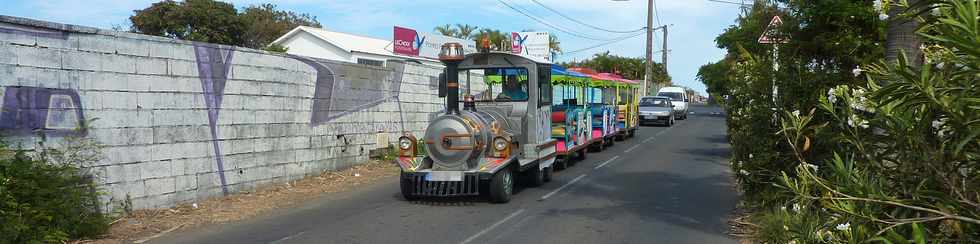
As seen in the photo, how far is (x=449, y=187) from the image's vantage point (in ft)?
31.9

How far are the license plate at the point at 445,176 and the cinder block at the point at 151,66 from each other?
3562 millimetres

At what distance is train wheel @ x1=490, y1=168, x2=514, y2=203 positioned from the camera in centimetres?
970

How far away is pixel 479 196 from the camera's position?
10.6 metres

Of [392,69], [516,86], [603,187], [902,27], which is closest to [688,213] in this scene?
[603,187]

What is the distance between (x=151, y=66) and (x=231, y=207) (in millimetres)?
2062

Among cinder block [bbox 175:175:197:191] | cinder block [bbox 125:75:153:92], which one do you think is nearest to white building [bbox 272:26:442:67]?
cinder block [bbox 175:175:197:191]

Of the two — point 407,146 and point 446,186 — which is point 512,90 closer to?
point 407,146

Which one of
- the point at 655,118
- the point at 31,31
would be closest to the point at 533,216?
the point at 31,31

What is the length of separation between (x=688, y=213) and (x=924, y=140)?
5918 mm

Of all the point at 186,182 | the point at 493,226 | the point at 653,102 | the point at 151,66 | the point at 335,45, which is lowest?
the point at 493,226

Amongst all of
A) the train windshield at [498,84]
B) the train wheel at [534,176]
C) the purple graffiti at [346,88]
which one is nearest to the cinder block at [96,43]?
the purple graffiti at [346,88]

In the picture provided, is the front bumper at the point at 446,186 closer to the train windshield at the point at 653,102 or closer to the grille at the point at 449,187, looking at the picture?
the grille at the point at 449,187

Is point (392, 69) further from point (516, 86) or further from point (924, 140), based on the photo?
point (924, 140)

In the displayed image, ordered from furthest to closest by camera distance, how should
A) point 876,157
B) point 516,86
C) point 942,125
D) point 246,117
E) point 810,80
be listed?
point 516,86
point 246,117
point 810,80
point 876,157
point 942,125
